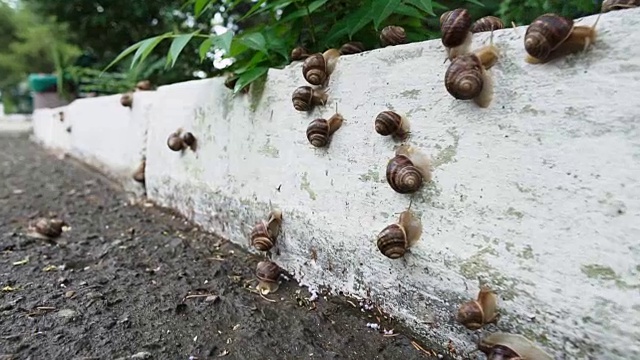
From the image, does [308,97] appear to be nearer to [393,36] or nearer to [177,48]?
[393,36]

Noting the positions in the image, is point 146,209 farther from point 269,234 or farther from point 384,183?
point 384,183

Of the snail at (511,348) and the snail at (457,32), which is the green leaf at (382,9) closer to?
the snail at (457,32)

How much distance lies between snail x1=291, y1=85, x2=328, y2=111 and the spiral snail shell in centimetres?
7

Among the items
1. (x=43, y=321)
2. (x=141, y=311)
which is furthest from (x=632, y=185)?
(x=43, y=321)

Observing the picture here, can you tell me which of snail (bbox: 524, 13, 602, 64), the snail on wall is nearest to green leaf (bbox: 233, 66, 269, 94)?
the snail on wall

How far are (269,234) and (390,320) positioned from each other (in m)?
0.51

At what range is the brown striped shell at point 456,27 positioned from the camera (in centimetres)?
100

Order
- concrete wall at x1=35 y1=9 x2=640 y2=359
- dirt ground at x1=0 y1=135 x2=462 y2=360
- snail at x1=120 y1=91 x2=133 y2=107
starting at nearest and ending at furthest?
concrete wall at x1=35 y1=9 x2=640 y2=359 → dirt ground at x1=0 y1=135 x2=462 y2=360 → snail at x1=120 y1=91 x2=133 y2=107

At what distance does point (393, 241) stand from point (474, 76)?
42 cm

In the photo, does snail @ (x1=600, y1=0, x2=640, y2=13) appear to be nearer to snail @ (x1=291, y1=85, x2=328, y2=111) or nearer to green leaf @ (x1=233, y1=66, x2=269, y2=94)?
snail @ (x1=291, y1=85, x2=328, y2=111)

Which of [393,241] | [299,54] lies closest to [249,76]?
[299,54]

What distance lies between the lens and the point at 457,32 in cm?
100

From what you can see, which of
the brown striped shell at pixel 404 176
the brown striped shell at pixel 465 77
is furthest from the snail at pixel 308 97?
the brown striped shell at pixel 465 77

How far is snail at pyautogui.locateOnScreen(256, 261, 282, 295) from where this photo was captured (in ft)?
4.82
